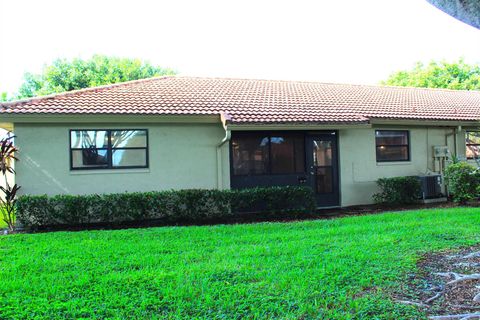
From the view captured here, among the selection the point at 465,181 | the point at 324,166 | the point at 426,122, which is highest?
the point at 426,122

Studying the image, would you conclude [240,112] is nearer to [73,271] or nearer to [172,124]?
[172,124]

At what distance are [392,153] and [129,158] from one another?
8941 mm

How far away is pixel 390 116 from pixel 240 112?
206 inches

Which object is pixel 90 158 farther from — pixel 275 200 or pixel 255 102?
pixel 255 102

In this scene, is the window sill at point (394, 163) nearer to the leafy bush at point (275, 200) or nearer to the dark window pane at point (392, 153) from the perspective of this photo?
the dark window pane at point (392, 153)

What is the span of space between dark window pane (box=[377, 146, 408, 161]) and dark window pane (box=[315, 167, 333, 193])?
6.71 feet

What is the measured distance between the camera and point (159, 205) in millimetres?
10016

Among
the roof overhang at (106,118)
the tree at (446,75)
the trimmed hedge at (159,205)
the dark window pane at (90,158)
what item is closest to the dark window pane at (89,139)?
the dark window pane at (90,158)

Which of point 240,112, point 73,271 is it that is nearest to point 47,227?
point 73,271

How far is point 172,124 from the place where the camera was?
11.4 m

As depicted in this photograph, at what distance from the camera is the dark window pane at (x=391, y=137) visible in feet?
44.4

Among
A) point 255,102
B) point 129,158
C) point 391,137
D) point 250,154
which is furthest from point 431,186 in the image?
point 129,158

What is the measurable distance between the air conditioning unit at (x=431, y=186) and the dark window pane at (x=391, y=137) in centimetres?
158

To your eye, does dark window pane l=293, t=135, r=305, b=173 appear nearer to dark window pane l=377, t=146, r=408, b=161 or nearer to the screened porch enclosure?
the screened porch enclosure
